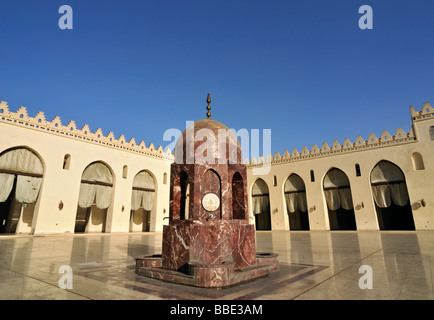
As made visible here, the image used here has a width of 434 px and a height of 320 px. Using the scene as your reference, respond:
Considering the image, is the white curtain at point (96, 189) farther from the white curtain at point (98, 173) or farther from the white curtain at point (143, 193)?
the white curtain at point (143, 193)

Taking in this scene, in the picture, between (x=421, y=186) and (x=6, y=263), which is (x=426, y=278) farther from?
(x=421, y=186)

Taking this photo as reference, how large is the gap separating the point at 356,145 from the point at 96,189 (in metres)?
21.3

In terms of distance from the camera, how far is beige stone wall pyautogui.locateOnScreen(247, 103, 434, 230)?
57.7 ft

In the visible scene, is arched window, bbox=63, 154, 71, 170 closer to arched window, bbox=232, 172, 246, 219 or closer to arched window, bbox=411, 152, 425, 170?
arched window, bbox=232, 172, 246, 219

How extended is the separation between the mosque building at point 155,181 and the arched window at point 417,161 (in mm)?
58

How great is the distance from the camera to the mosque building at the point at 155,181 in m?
16.0

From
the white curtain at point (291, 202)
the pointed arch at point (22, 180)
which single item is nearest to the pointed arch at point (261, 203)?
the white curtain at point (291, 202)

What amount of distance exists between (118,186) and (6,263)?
15283 millimetres

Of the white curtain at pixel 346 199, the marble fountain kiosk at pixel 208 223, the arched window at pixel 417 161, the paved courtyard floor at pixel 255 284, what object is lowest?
the paved courtyard floor at pixel 255 284

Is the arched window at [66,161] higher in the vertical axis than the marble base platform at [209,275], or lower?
higher

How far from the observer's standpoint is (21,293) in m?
3.20

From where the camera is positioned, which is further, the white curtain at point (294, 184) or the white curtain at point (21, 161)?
the white curtain at point (294, 184)

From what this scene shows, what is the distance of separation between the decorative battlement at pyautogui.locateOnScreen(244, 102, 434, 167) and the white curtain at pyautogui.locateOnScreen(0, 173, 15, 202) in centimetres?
2033

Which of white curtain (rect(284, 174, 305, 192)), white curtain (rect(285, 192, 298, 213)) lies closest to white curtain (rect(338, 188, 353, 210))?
white curtain (rect(284, 174, 305, 192))
